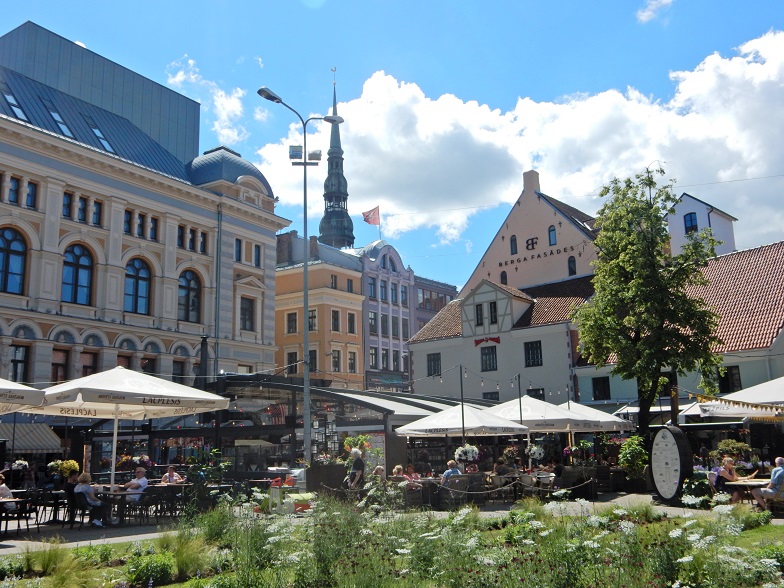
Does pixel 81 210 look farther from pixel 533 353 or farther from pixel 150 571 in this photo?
pixel 150 571

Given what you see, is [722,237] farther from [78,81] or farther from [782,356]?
[78,81]

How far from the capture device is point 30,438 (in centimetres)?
2845

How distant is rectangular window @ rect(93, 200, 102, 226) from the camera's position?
118ft

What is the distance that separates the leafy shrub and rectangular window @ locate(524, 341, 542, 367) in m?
33.8

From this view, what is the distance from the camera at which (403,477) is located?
18406 millimetres

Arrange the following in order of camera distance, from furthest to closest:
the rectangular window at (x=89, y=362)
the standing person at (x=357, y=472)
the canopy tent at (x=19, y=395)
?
the rectangular window at (x=89, y=362) → the standing person at (x=357, y=472) → the canopy tent at (x=19, y=395)

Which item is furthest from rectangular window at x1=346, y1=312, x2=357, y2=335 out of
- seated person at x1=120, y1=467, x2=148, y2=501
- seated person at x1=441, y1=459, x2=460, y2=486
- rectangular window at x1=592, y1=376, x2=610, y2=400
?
seated person at x1=120, y1=467, x2=148, y2=501

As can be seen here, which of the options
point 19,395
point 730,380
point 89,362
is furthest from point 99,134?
point 730,380

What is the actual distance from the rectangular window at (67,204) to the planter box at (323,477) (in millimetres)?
22530

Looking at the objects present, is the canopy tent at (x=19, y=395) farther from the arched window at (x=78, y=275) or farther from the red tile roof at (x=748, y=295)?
the red tile roof at (x=748, y=295)

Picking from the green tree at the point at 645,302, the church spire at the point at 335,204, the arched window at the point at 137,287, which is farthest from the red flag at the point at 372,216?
the green tree at the point at 645,302

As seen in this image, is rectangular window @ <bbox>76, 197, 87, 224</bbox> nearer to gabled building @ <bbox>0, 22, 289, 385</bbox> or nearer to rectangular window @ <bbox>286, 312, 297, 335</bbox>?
gabled building @ <bbox>0, 22, 289, 385</bbox>

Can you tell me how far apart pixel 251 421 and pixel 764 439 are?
20.0 m

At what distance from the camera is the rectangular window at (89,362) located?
3475 centimetres
